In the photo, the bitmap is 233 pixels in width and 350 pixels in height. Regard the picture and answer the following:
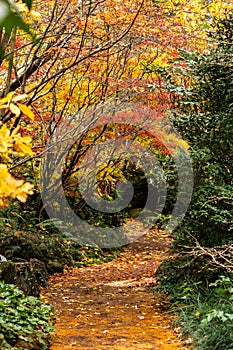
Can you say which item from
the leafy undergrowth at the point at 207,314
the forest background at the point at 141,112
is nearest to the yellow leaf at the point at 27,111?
the forest background at the point at 141,112

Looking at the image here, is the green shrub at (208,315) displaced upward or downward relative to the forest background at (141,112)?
downward

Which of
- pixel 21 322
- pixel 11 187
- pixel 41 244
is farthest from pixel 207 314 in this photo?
pixel 41 244

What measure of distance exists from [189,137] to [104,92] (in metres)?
2.53

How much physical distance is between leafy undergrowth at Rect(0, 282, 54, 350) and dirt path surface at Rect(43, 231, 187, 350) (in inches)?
8.5

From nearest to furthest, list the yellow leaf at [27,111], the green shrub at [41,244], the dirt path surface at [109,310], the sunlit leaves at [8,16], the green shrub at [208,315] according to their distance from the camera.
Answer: the sunlit leaves at [8,16]
the yellow leaf at [27,111]
the green shrub at [208,315]
the dirt path surface at [109,310]
the green shrub at [41,244]

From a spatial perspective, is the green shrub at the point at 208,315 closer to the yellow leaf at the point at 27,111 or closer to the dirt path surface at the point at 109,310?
the dirt path surface at the point at 109,310

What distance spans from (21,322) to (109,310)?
1844 mm

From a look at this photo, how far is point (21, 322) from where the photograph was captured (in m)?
4.45

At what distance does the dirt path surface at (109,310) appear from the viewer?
186 inches

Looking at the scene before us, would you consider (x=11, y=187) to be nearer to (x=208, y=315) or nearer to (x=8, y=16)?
(x=8, y=16)

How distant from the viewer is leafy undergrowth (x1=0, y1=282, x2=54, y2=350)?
414cm

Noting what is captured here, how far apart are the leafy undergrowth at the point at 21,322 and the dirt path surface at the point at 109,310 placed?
22cm

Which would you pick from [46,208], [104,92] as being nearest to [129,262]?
[46,208]

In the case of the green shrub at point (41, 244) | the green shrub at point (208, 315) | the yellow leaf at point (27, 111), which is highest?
the yellow leaf at point (27, 111)
